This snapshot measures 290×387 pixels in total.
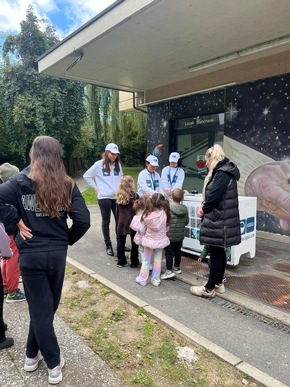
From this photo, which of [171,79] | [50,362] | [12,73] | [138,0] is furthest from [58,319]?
[12,73]

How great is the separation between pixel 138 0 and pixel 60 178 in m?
3.24

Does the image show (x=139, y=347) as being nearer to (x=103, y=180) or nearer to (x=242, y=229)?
(x=242, y=229)

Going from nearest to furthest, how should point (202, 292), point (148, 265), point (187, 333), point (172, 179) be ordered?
point (187, 333)
point (202, 292)
point (148, 265)
point (172, 179)

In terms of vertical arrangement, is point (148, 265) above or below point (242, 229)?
below

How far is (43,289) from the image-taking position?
2.13 meters

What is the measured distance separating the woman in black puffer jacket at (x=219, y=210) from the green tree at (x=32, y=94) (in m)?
12.6

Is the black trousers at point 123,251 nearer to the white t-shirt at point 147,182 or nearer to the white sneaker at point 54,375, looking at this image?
the white t-shirt at point 147,182

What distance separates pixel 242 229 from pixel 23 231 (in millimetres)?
3310

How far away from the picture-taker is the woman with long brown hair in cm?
207

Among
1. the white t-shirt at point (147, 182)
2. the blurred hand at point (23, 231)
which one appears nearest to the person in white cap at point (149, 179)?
the white t-shirt at point (147, 182)

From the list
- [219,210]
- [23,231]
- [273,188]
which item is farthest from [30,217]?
[273,188]

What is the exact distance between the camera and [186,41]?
5473 mm

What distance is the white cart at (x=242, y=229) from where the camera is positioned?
4.41 meters

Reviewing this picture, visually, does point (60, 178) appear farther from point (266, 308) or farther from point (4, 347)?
point (266, 308)
